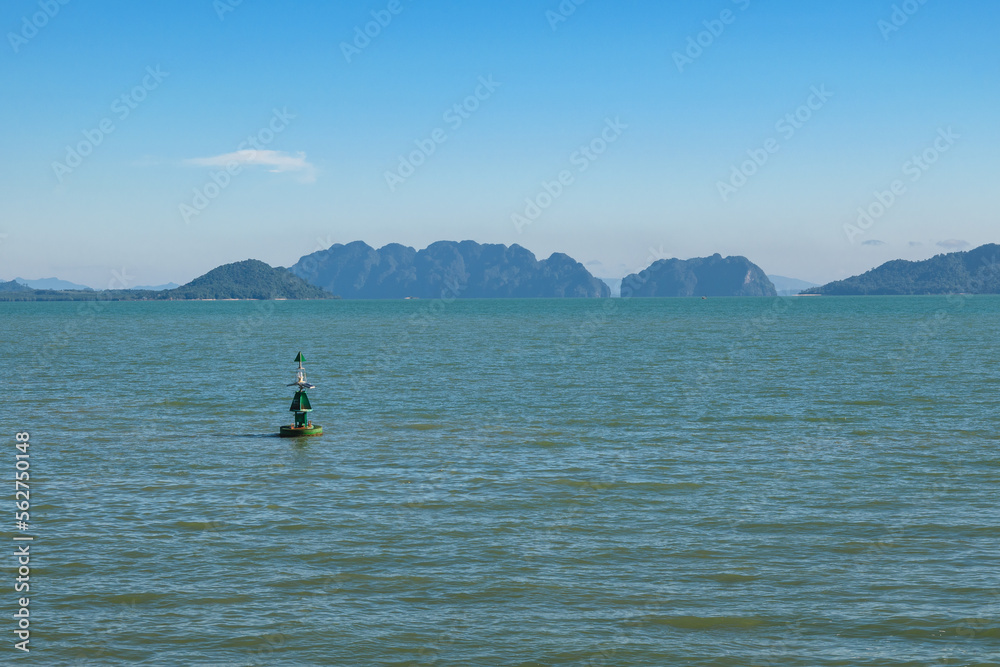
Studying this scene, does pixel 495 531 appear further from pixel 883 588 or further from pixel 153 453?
pixel 153 453

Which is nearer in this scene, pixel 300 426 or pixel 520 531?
pixel 520 531

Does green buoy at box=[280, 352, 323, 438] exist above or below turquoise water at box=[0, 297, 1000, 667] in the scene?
above

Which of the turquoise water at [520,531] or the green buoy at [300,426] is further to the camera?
the green buoy at [300,426]

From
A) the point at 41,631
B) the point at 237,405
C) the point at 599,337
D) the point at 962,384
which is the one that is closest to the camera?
the point at 41,631

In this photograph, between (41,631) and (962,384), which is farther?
(962,384)

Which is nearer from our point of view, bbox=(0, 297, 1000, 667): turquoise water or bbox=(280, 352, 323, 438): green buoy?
bbox=(0, 297, 1000, 667): turquoise water

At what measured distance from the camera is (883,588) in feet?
56.5

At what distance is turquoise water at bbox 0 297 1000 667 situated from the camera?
50.0 feet

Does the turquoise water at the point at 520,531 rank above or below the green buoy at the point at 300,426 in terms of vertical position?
below

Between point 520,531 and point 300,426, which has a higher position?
point 300,426

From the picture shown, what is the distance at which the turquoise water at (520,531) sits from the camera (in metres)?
15.2

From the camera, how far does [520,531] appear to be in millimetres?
21344

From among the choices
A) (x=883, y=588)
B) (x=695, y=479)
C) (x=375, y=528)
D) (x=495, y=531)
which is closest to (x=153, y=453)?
(x=375, y=528)

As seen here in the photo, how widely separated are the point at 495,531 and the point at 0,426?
86.4ft
